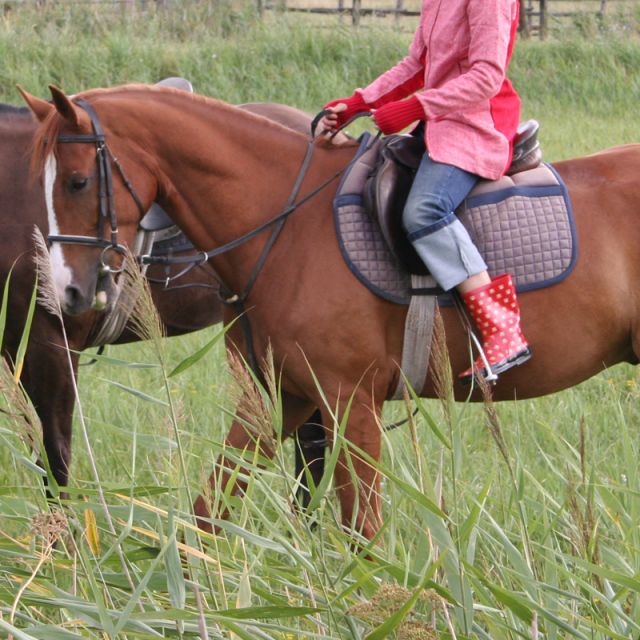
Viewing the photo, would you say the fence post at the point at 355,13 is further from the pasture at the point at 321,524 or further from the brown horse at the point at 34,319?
the brown horse at the point at 34,319

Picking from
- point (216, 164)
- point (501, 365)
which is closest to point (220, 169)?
point (216, 164)

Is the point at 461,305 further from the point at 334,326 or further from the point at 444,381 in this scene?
the point at 444,381

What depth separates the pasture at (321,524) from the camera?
1.84 meters

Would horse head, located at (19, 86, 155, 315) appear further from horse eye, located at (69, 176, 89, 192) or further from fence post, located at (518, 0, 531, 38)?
fence post, located at (518, 0, 531, 38)

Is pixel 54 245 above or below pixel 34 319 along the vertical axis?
above

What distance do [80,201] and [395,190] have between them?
3.23 ft

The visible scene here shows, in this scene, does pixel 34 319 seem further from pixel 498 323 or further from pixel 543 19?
pixel 543 19

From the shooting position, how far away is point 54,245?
348 cm

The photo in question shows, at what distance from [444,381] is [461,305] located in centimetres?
221

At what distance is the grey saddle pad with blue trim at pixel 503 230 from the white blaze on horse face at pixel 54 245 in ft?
2.86

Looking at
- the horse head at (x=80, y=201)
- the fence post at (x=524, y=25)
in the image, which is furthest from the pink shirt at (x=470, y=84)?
the fence post at (x=524, y=25)

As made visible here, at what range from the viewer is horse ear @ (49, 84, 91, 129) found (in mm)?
3406

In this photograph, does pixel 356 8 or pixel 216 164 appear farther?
pixel 356 8

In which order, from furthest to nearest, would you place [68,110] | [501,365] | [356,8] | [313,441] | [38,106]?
[356,8], [313,441], [501,365], [38,106], [68,110]
